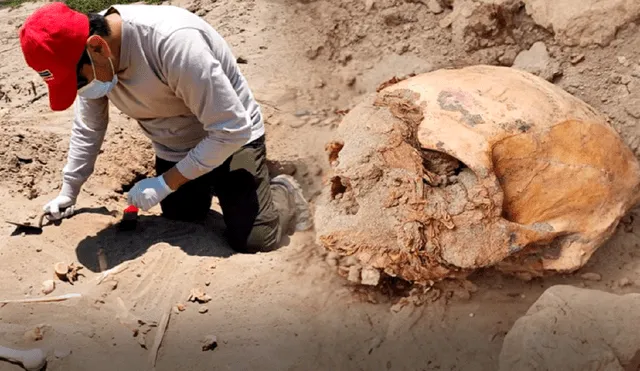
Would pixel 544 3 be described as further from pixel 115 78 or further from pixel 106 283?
pixel 106 283

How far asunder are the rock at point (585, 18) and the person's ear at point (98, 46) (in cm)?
223

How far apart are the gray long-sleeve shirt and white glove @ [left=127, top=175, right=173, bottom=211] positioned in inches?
5.0

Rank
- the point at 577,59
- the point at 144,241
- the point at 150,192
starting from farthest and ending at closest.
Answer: the point at 577,59
the point at 144,241
the point at 150,192

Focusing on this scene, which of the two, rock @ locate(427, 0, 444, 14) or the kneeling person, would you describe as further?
rock @ locate(427, 0, 444, 14)

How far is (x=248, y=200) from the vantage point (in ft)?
9.44

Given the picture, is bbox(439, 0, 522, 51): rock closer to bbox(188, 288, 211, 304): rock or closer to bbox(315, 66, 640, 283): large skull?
bbox(315, 66, 640, 283): large skull

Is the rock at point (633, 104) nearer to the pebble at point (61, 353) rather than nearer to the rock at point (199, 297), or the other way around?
the rock at point (199, 297)

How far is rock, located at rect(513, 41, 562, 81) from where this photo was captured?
3.01 meters

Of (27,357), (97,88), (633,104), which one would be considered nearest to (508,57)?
(633,104)

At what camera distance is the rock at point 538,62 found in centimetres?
301

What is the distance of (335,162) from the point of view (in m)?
2.37

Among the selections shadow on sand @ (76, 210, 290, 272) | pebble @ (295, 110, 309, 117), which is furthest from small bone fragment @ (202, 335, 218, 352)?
pebble @ (295, 110, 309, 117)

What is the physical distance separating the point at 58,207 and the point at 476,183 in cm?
192

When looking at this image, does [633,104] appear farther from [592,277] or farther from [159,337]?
[159,337]
